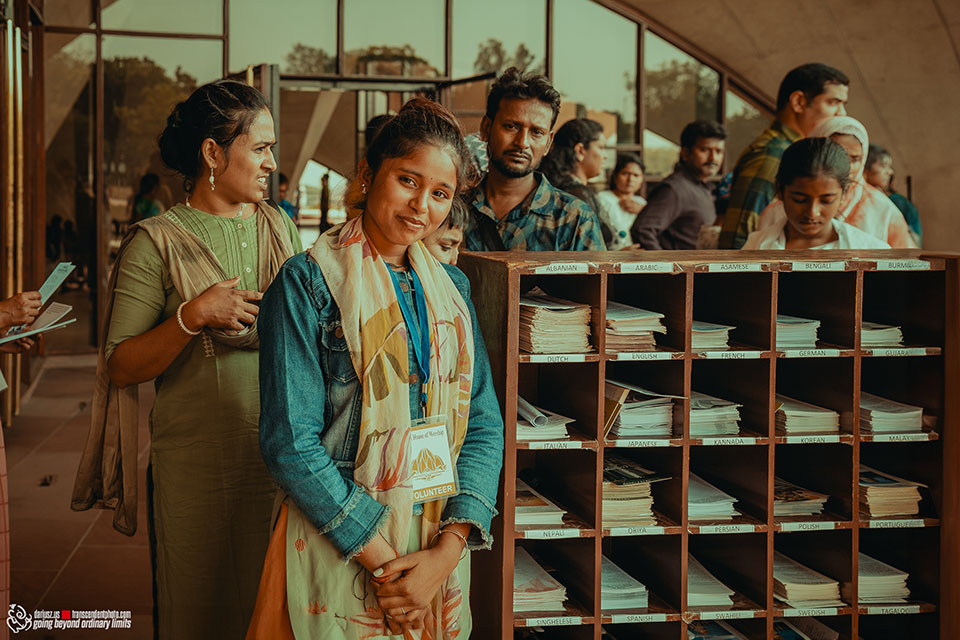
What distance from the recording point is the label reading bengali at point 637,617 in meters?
2.43

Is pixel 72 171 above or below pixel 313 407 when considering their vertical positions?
above

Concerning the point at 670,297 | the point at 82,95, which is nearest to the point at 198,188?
the point at 670,297

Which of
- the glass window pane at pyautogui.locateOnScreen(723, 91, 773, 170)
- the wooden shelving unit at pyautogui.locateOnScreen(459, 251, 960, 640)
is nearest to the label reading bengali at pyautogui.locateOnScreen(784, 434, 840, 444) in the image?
the wooden shelving unit at pyautogui.locateOnScreen(459, 251, 960, 640)

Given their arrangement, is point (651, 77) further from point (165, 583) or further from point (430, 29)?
point (165, 583)

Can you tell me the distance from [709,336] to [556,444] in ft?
1.52

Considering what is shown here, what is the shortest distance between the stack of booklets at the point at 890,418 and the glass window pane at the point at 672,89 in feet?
27.6

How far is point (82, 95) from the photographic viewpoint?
9.16 meters

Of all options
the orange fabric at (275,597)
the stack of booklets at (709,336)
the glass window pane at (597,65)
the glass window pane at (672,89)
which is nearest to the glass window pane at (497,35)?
the glass window pane at (597,65)

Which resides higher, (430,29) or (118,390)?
(430,29)

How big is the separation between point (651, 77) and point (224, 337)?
9.20 meters

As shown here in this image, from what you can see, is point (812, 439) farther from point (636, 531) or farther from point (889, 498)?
point (636, 531)

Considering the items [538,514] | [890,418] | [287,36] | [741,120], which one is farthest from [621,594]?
[741,120]

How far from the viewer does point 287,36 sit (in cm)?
969

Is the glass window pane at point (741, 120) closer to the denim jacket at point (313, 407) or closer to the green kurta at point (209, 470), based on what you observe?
the green kurta at point (209, 470)
